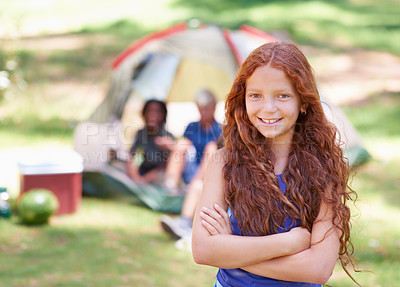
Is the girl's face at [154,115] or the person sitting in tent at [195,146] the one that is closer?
the person sitting in tent at [195,146]

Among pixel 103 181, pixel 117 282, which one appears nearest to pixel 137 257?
pixel 117 282

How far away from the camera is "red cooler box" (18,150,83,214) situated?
433 cm

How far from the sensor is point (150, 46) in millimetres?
5066

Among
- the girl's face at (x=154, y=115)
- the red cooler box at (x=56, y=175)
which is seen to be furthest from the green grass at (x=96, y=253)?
the girl's face at (x=154, y=115)

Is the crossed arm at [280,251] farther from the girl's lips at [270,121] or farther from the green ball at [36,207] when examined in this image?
the green ball at [36,207]

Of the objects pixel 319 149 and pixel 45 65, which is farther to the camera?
pixel 45 65

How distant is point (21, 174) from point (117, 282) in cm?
153

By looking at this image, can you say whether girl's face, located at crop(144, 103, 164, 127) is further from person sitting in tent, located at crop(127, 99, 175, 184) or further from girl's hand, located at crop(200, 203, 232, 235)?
girl's hand, located at crop(200, 203, 232, 235)

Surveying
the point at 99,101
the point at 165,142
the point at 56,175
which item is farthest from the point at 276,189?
the point at 99,101

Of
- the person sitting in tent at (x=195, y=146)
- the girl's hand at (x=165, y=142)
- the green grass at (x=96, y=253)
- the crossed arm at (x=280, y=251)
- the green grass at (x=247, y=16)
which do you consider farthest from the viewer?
the green grass at (x=247, y=16)

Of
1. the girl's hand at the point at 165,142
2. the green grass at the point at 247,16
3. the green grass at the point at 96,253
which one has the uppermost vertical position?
the green grass at the point at 247,16

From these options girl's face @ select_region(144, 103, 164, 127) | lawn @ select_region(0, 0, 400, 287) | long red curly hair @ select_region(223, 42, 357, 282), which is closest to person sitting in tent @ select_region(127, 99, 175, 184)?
girl's face @ select_region(144, 103, 164, 127)

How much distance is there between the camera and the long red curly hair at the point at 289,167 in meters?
1.56

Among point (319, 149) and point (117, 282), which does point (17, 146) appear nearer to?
point (117, 282)
